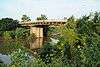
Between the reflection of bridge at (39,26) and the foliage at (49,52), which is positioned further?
the reflection of bridge at (39,26)

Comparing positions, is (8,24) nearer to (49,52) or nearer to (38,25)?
(38,25)

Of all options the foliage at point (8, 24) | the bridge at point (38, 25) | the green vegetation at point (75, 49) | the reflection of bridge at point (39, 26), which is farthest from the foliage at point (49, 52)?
the foliage at point (8, 24)

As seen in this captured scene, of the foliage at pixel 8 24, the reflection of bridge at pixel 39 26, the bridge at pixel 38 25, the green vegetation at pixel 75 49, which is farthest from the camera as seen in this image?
the bridge at pixel 38 25

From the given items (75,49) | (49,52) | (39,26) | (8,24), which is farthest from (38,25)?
(75,49)

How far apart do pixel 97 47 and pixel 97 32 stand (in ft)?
10.5

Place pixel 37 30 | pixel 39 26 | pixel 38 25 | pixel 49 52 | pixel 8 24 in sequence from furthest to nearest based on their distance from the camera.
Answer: pixel 37 30
pixel 39 26
pixel 38 25
pixel 8 24
pixel 49 52

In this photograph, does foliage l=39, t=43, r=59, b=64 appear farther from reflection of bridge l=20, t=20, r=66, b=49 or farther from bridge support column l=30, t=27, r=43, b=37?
bridge support column l=30, t=27, r=43, b=37

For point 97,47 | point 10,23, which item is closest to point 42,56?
point 97,47

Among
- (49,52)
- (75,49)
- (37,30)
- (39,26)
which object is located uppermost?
(75,49)

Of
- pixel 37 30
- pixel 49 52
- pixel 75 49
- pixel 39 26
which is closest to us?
pixel 75 49

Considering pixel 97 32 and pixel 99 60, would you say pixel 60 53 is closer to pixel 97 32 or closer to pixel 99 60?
pixel 97 32

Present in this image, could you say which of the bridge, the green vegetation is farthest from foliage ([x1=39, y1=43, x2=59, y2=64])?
the bridge

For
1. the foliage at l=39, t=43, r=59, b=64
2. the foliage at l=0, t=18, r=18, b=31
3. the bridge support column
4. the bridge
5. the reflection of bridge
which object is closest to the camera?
the foliage at l=39, t=43, r=59, b=64

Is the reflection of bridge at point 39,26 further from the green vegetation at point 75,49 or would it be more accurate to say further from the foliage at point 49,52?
the foliage at point 49,52
